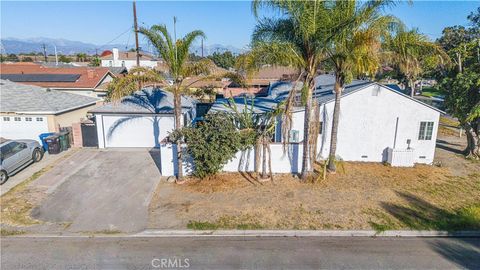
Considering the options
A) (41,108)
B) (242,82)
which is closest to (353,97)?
(242,82)

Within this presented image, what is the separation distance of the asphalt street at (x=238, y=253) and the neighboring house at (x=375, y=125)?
269 inches

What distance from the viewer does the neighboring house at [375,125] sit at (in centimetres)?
1483

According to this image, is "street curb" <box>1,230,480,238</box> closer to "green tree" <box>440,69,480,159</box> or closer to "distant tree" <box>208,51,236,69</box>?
"green tree" <box>440,69,480,159</box>

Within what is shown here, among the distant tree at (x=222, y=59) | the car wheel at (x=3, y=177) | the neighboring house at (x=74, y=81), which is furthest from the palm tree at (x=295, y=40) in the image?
the distant tree at (x=222, y=59)

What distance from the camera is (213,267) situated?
773cm

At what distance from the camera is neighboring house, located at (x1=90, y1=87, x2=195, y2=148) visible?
1747 centimetres

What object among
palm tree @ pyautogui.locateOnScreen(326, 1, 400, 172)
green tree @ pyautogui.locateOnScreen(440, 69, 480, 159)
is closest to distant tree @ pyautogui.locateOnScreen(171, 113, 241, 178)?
palm tree @ pyautogui.locateOnScreen(326, 1, 400, 172)

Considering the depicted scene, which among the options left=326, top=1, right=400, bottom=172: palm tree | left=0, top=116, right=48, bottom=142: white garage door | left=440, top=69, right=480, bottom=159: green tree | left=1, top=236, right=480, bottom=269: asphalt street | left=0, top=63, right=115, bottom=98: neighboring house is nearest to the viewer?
left=1, top=236, right=480, bottom=269: asphalt street

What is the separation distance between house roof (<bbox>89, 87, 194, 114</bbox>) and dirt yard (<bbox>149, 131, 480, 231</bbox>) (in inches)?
254

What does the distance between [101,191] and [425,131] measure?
1569cm

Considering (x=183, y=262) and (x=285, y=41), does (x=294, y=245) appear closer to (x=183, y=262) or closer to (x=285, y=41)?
→ (x=183, y=262)

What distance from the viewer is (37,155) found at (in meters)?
15.8

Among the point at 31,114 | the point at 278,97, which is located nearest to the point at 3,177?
the point at 31,114

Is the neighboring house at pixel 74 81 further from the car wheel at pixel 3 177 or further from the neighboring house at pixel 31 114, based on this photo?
the car wheel at pixel 3 177
